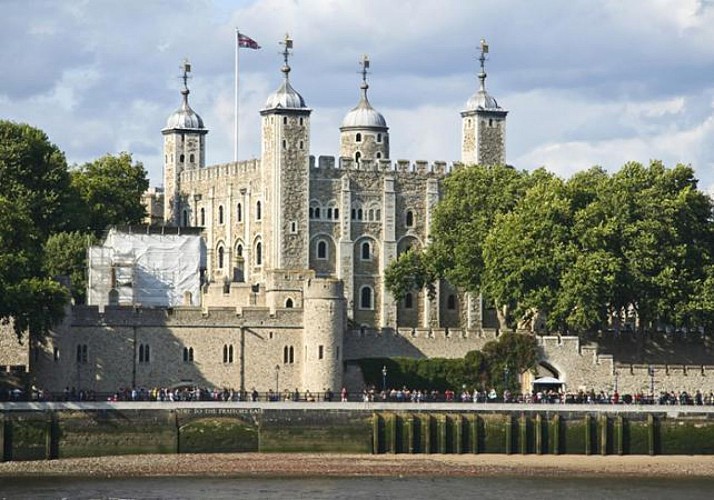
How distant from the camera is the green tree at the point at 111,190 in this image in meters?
124

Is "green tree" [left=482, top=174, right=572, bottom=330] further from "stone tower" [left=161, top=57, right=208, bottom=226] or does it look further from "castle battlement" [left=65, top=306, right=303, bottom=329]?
"stone tower" [left=161, top=57, right=208, bottom=226]

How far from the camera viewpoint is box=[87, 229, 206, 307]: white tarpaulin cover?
373 feet

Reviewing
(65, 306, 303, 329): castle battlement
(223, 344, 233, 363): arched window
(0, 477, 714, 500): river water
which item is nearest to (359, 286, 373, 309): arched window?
(65, 306, 303, 329): castle battlement

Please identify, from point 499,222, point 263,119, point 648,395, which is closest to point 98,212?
point 263,119

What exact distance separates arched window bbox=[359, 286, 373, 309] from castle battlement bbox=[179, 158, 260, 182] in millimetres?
7602

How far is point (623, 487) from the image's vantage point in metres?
87.6

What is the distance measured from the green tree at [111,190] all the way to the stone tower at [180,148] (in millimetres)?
4733

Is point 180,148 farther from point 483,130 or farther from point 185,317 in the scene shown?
point 185,317

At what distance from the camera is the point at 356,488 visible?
8575 centimetres

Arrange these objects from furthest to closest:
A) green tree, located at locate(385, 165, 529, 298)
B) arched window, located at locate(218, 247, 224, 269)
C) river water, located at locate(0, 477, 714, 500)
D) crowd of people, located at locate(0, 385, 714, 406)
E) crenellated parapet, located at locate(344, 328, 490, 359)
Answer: arched window, located at locate(218, 247, 224, 269)
green tree, located at locate(385, 165, 529, 298)
crenellated parapet, located at locate(344, 328, 490, 359)
crowd of people, located at locate(0, 385, 714, 406)
river water, located at locate(0, 477, 714, 500)

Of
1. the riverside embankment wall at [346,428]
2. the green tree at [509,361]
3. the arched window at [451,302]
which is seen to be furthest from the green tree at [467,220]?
the riverside embankment wall at [346,428]

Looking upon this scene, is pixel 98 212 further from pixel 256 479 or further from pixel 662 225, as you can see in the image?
pixel 256 479

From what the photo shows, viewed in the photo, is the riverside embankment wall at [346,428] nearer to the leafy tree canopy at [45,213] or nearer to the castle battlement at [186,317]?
the leafy tree canopy at [45,213]

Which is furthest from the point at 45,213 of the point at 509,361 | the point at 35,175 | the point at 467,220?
the point at 509,361
